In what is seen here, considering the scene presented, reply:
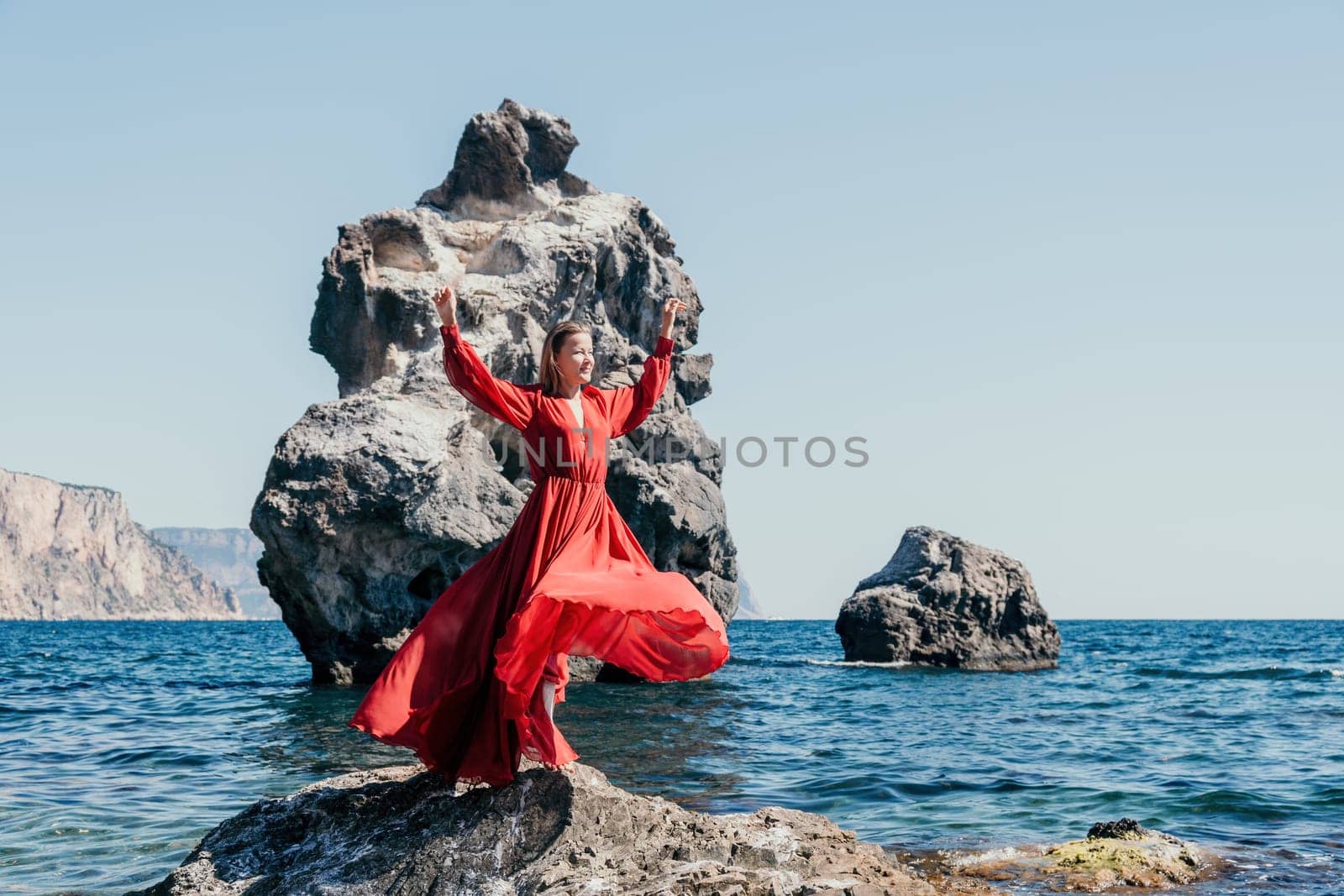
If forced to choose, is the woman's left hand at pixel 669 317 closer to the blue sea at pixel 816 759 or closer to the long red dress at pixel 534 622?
the long red dress at pixel 534 622

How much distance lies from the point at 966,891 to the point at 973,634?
2330 cm

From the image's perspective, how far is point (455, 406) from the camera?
21.8m

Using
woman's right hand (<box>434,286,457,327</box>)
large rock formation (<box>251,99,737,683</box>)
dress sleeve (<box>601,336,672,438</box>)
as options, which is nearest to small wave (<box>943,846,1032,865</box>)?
dress sleeve (<box>601,336,672,438</box>)

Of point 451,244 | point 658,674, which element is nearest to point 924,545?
point 451,244

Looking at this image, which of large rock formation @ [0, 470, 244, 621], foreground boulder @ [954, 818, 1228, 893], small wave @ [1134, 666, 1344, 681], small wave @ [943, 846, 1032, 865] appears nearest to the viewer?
foreground boulder @ [954, 818, 1228, 893]

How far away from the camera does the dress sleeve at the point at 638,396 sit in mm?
6223

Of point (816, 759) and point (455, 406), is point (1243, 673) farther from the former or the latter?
point (816, 759)

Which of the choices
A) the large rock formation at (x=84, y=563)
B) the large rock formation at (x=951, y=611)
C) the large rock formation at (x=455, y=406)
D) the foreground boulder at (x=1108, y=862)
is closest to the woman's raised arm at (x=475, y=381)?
the foreground boulder at (x=1108, y=862)

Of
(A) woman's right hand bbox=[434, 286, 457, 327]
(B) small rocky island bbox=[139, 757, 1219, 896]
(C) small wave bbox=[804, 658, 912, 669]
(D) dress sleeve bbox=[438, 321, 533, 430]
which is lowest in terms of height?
(C) small wave bbox=[804, 658, 912, 669]

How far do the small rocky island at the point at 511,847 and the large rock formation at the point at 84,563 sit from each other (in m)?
157

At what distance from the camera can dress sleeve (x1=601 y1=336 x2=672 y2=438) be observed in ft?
20.4

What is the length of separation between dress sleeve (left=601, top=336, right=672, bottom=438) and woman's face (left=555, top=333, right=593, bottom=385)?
0.22 meters

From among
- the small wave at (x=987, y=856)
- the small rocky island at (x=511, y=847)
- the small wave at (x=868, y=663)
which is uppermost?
the small rocky island at (x=511, y=847)

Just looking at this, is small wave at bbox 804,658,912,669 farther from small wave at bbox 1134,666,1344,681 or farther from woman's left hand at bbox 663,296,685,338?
woman's left hand at bbox 663,296,685,338
